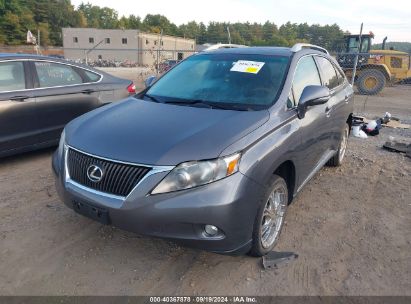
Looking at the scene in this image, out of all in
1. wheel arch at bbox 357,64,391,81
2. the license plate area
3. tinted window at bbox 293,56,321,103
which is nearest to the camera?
the license plate area

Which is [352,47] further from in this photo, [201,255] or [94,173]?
[94,173]

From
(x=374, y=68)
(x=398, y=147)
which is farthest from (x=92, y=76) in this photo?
(x=374, y=68)

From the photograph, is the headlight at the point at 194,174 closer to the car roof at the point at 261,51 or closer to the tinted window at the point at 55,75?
the car roof at the point at 261,51

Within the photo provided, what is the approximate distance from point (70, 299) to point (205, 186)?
1246 mm

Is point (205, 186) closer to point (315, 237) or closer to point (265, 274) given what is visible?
point (265, 274)

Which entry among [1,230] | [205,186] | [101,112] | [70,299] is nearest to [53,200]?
[1,230]

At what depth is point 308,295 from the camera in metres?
2.60

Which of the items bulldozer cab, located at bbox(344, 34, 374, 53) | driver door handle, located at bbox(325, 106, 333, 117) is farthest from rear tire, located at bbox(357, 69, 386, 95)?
driver door handle, located at bbox(325, 106, 333, 117)

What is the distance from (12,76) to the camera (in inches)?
193

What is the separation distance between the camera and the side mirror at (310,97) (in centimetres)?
328

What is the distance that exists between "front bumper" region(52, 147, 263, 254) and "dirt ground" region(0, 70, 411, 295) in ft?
1.45

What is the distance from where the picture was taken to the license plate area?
8.30 ft

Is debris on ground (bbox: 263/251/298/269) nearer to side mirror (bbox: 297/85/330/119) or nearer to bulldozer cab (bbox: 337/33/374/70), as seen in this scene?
side mirror (bbox: 297/85/330/119)

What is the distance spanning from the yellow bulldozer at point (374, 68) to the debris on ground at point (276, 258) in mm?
14022
